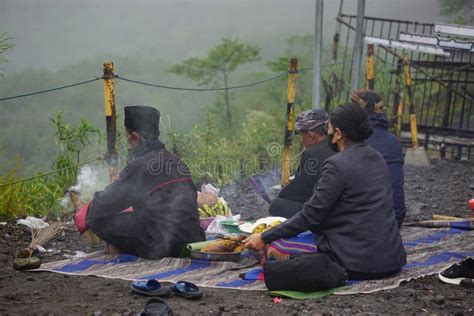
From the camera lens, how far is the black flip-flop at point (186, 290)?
420 centimetres

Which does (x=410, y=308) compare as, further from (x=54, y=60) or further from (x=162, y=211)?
(x=54, y=60)

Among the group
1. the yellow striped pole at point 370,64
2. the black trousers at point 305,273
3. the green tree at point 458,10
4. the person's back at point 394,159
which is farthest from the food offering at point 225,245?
the green tree at point 458,10

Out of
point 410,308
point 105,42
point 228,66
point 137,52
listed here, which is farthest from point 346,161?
point 105,42

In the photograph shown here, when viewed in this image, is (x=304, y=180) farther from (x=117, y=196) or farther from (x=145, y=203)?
(x=117, y=196)

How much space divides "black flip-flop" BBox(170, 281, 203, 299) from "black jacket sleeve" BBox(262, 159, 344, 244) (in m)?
0.74

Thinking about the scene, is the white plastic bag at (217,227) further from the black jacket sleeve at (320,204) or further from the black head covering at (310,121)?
the black jacket sleeve at (320,204)

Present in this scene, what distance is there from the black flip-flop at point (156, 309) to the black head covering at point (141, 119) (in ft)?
6.41

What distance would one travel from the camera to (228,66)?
70.4 feet

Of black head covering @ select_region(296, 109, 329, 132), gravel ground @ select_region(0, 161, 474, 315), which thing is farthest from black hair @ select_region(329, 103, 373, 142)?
black head covering @ select_region(296, 109, 329, 132)

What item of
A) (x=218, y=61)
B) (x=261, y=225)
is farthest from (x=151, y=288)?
(x=218, y=61)

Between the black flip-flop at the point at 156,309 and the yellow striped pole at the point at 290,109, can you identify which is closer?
the black flip-flop at the point at 156,309

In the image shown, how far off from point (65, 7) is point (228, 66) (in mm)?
21470

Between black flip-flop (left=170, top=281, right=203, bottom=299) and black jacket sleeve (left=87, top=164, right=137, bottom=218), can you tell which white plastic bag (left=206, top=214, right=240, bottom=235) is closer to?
black jacket sleeve (left=87, top=164, right=137, bottom=218)

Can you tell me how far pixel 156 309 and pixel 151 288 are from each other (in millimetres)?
522
